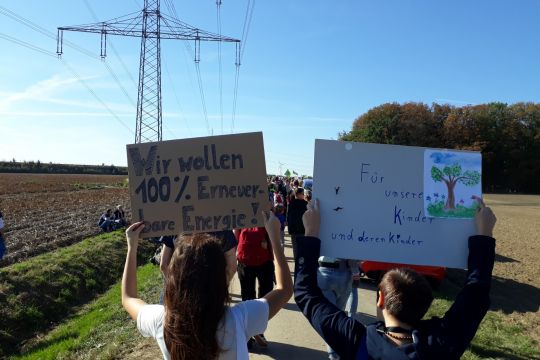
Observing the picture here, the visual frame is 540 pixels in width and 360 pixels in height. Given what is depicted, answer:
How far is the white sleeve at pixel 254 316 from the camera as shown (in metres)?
2.21

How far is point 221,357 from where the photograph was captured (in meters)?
2.10

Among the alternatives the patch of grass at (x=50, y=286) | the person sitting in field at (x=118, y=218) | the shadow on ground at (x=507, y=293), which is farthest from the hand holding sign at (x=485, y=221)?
the person sitting in field at (x=118, y=218)

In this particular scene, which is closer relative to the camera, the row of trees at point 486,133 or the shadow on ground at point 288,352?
the shadow on ground at point 288,352

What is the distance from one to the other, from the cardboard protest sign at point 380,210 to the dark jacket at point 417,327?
2.39 ft

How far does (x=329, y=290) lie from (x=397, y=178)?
2.06m

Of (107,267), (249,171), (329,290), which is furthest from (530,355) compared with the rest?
(107,267)

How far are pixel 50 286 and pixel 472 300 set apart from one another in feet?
34.8

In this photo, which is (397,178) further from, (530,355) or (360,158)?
(530,355)

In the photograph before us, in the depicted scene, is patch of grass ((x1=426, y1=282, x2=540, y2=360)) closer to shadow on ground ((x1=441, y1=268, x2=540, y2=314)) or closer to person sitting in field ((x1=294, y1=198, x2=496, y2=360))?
shadow on ground ((x1=441, y1=268, x2=540, y2=314))

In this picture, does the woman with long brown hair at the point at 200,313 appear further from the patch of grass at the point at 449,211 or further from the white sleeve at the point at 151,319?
the patch of grass at the point at 449,211

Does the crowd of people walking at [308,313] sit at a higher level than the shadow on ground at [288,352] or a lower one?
higher

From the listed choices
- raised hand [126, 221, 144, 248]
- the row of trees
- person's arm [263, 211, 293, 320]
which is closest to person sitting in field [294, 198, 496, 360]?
person's arm [263, 211, 293, 320]

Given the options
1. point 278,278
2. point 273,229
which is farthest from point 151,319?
point 273,229

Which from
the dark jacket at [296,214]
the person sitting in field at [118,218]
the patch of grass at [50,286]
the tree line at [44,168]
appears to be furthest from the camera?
the tree line at [44,168]
